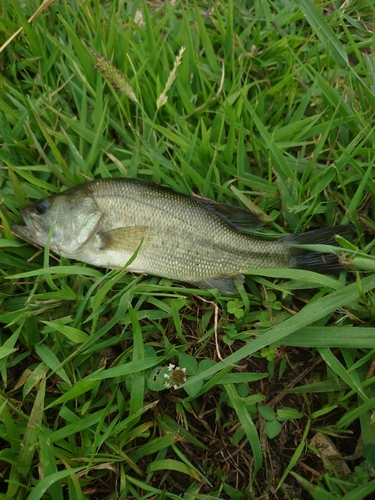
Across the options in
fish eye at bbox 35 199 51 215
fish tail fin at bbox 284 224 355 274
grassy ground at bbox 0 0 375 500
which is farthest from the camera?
fish eye at bbox 35 199 51 215

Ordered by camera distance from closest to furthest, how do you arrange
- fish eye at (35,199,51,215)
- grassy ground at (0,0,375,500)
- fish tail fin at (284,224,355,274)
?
grassy ground at (0,0,375,500)
fish tail fin at (284,224,355,274)
fish eye at (35,199,51,215)

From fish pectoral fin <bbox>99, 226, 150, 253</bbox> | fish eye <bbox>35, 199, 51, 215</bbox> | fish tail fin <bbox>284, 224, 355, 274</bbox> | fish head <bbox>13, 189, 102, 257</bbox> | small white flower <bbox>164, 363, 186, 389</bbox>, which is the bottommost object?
small white flower <bbox>164, 363, 186, 389</bbox>

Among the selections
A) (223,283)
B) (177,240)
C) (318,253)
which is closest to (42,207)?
(177,240)

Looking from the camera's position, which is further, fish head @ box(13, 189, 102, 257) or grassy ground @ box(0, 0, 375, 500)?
fish head @ box(13, 189, 102, 257)

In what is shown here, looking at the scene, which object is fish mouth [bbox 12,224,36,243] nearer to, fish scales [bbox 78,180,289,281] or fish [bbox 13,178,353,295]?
fish [bbox 13,178,353,295]

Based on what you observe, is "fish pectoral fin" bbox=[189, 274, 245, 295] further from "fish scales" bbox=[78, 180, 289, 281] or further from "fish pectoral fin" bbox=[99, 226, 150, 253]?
"fish pectoral fin" bbox=[99, 226, 150, 253]

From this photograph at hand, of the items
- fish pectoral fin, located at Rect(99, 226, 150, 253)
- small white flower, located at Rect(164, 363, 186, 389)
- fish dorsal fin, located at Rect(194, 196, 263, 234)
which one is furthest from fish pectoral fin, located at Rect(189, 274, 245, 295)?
small white flower, located at Rect(164, 363, 186, 389)

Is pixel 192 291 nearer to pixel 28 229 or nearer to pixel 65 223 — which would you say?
pixel 65 223

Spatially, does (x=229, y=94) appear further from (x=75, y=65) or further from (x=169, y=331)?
(x=169, y=331)

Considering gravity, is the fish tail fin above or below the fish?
below
